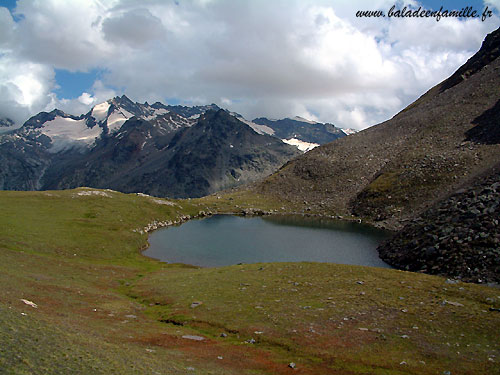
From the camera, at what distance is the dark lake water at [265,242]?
3059 inches

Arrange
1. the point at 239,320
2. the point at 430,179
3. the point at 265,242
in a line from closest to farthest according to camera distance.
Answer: the point at 239,320 < the point at 265,242 < the point at 430,179

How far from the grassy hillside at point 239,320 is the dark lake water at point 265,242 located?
67.6 ft

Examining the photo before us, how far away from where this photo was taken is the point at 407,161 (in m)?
143

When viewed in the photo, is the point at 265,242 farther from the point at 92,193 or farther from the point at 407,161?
the point at 407,161

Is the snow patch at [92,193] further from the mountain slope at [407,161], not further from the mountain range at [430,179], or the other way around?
the mountain slope at [407,161]

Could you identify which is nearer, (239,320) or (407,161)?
(239,320)

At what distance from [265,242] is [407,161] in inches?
3112

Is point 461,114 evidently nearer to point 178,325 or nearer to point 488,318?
point 488,318

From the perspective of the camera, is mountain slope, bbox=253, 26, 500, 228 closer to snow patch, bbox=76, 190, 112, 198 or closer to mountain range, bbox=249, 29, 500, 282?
mountain range, bbox=249, 29, 500, 282

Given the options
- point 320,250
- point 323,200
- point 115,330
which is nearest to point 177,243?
point 320,250

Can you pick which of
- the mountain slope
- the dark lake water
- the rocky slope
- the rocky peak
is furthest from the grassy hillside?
the rocky peak

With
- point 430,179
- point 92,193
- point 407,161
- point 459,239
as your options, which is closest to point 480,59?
point 407,161

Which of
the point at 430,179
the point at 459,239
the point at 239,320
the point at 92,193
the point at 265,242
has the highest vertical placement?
the point at 430,179

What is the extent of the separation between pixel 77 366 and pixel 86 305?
1933 centimetres
